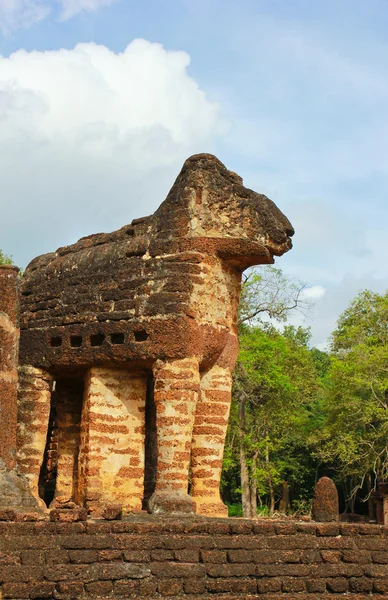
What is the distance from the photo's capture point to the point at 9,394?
1151 centimetres

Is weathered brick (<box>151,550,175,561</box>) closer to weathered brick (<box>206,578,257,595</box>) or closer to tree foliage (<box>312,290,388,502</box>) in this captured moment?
weathered brick (<box>206,578,257,595</box>)

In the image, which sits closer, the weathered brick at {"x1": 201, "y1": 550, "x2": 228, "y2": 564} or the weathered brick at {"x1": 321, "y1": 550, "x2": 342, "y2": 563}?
the weathered brick at {"x1": 201, "y1": 550, "x2": 228, "y2": 564}

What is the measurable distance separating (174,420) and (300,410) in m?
25.2

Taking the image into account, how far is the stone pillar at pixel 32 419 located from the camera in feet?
42.1

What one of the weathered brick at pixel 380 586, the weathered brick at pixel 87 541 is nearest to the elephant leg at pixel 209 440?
the weathered brick at pixel 380 586

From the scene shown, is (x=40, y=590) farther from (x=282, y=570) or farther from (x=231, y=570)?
(x=282, y=570)

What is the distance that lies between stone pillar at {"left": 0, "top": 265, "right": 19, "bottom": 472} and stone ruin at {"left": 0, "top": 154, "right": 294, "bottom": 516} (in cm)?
1

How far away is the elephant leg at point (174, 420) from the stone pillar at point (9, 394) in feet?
5.69

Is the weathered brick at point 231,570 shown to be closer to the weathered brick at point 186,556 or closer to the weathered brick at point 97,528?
the weathered brick at point 186,556

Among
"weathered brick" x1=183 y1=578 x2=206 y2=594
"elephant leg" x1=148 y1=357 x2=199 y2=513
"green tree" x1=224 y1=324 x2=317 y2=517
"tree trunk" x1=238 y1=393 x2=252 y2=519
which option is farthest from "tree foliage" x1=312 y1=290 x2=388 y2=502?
"weathered brick" x1=183 y1=578 x2=206 y2=594

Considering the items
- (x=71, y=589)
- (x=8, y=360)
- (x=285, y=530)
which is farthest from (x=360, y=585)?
(x=8, y=360)

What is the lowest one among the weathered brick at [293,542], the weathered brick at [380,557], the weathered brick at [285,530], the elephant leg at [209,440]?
the weathered brick at [380,557]

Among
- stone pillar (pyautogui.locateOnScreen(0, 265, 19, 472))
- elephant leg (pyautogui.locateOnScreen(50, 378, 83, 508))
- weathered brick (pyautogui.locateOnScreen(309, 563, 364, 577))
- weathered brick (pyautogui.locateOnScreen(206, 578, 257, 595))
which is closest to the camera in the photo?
weathered brick (pyautogui.locateOnScreen(206, 578, 257, 595))

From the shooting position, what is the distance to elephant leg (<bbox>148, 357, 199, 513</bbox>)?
37.4 feet
